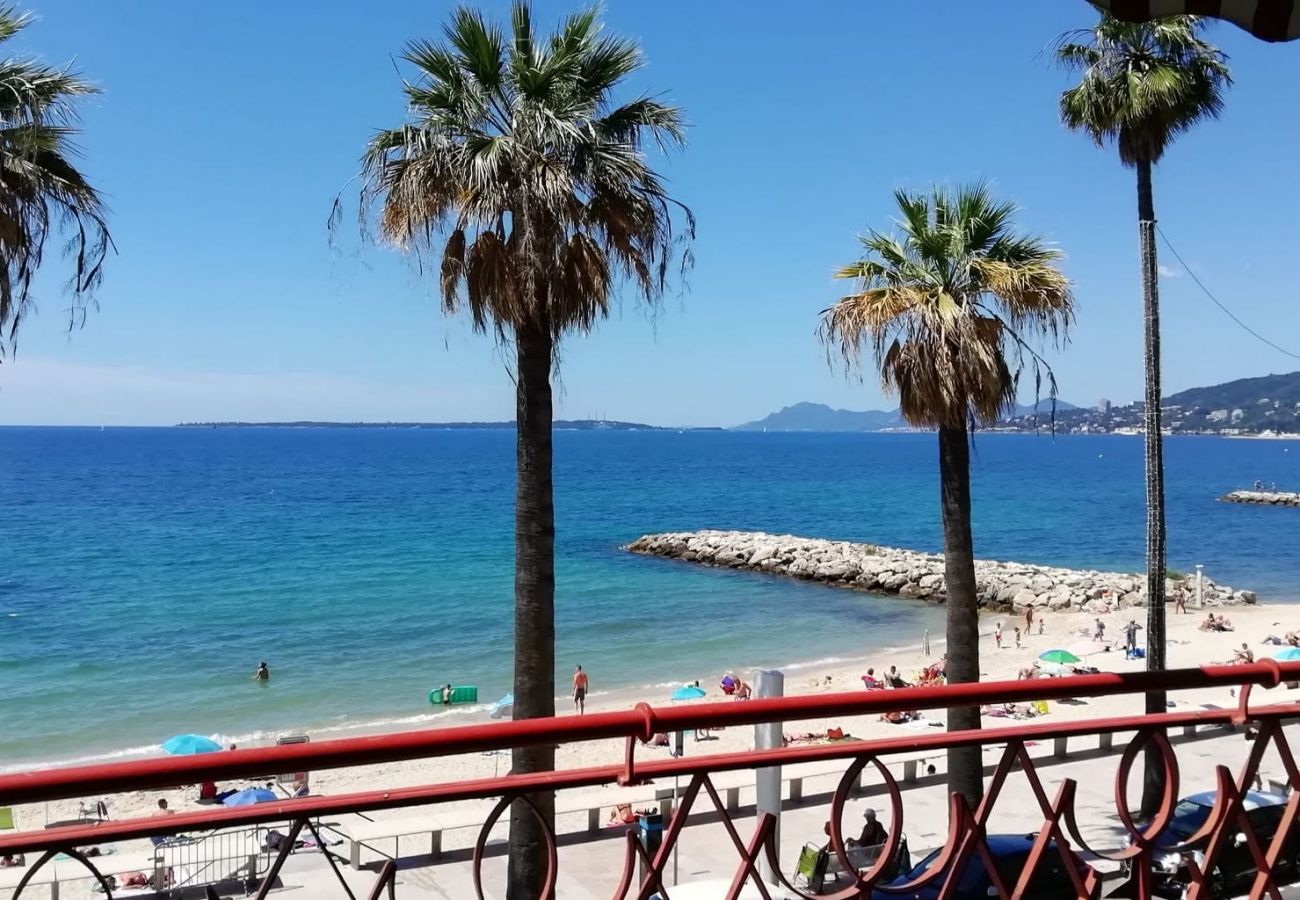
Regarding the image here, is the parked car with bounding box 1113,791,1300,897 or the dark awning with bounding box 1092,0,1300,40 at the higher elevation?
the dark awning with bounding box 1092,0,1300,40

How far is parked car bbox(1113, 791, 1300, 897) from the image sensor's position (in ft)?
10.2

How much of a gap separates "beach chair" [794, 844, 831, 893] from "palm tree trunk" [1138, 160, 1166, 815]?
554 cm

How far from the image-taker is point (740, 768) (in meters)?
2.53

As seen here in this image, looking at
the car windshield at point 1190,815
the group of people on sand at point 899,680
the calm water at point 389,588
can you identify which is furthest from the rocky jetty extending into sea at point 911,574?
the car windshield at point 1190,815

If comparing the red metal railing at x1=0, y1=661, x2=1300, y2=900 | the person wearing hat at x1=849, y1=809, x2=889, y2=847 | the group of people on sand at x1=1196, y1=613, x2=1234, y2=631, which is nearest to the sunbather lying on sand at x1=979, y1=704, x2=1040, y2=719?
the person wearing hat at x1=849, y1=809, x2=889, y2=847

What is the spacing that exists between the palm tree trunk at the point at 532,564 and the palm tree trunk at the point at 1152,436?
9.39 metres

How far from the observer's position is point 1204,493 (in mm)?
132750

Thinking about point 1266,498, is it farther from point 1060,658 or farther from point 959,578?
point 959,578

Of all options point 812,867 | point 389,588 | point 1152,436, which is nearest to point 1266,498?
point 389,588

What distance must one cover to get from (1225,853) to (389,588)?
5387 centimetres

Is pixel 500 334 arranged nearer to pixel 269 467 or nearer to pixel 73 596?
pixel 73 596

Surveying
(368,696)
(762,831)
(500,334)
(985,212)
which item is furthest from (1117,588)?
(762,831)

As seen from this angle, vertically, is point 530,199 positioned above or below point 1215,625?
above

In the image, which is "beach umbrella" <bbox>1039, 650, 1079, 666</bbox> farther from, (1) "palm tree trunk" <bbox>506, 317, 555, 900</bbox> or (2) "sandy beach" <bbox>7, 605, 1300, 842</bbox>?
(1) "palm tree trunk" <bbox>506, 317, 555, 900</bbox>
